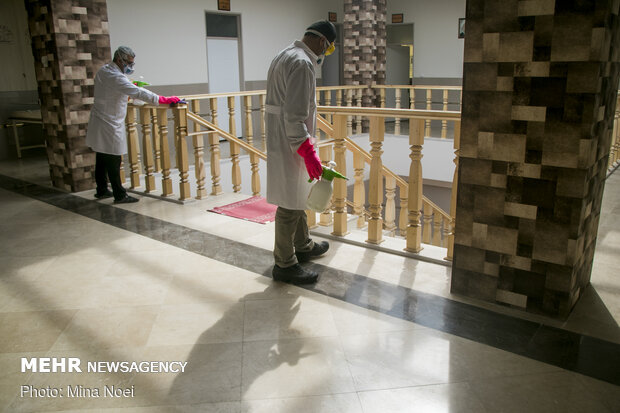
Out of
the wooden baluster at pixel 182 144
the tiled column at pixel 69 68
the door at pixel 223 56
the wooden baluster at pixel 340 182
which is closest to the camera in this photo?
the wooden baluster at pixel 340 182

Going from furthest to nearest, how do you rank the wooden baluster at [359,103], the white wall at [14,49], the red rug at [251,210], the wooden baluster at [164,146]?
1. the wooden baluster at [359,103]
2. the white wall at [14,49]
3. the wooden baluster at [164,146]
4. the red rug at [251,210]

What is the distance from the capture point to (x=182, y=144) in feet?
17.0

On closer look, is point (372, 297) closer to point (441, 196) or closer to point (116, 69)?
Result: point (116, 69)

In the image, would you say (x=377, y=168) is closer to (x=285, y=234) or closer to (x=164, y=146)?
(x=285, y=234)

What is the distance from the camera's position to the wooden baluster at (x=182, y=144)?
5.06 metres

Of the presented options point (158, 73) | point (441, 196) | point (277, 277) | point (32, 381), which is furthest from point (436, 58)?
point (32, 381)

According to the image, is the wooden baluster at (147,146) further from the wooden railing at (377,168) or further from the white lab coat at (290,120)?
the white lab coat at (290,120)

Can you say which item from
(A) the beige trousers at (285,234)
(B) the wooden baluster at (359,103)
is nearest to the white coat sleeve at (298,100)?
(A) the beige trousers at (285,234)

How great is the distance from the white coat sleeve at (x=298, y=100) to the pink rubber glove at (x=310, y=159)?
1.3 inches

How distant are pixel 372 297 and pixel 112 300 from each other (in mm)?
1537

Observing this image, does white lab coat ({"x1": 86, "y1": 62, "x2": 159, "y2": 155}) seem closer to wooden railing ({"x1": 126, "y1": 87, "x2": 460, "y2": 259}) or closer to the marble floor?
wooden railing ({"x1": 126, "y1": 87, "x2": 460, "y2": 259})

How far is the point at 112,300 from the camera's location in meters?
3.06

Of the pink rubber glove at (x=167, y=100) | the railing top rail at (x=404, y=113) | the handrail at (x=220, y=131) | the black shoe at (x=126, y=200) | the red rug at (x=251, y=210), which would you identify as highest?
the pink rubber glove at (x=167, y=100)

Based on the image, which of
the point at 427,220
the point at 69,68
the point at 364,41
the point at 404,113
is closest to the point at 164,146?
the point at 69,68
